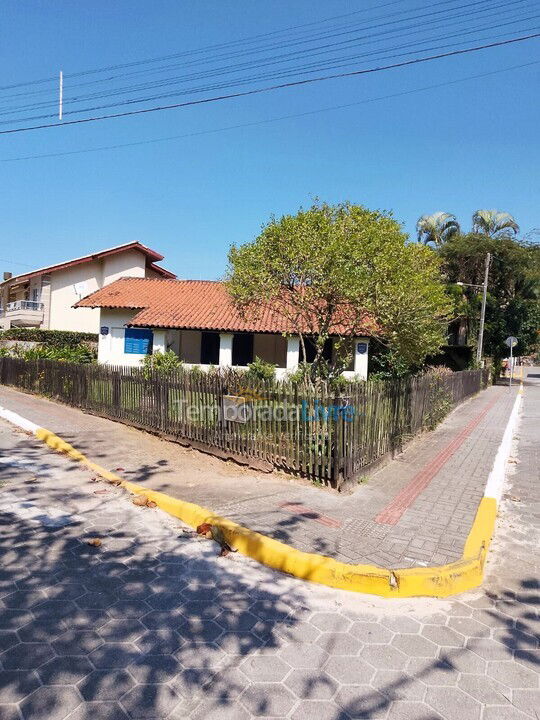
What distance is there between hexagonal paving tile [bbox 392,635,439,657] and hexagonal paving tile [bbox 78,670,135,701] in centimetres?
168

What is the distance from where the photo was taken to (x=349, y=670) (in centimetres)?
271

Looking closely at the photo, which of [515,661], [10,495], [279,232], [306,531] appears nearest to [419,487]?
[306,531]

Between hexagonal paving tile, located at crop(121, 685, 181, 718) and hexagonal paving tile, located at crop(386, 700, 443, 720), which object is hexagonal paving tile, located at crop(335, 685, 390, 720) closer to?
hexagonal paving tile, located at crop(386, 700, 443, 720)

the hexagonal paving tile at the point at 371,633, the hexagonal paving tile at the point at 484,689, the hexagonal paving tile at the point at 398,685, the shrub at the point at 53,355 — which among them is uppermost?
the shrub at the point at 53,355

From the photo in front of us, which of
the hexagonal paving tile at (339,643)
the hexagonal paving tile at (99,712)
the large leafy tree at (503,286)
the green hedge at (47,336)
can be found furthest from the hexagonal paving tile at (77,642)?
the large leafy tree at (503,286)

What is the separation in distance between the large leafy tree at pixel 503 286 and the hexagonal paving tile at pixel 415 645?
31279mm

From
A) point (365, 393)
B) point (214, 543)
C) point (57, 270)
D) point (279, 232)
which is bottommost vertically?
point (214, 543)

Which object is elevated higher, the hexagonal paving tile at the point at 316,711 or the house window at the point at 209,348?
the house window at the point at 209,348

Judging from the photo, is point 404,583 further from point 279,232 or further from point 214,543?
point 279,232

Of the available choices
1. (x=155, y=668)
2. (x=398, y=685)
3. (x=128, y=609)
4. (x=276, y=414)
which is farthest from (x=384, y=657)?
(x=276, y=414)

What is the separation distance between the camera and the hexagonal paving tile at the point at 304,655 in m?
2.75

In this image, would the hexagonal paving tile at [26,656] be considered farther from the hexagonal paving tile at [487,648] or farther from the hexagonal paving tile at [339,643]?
the hexagonal paving tile at [487,648]

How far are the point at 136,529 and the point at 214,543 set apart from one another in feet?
2.88

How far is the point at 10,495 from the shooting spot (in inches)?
219
